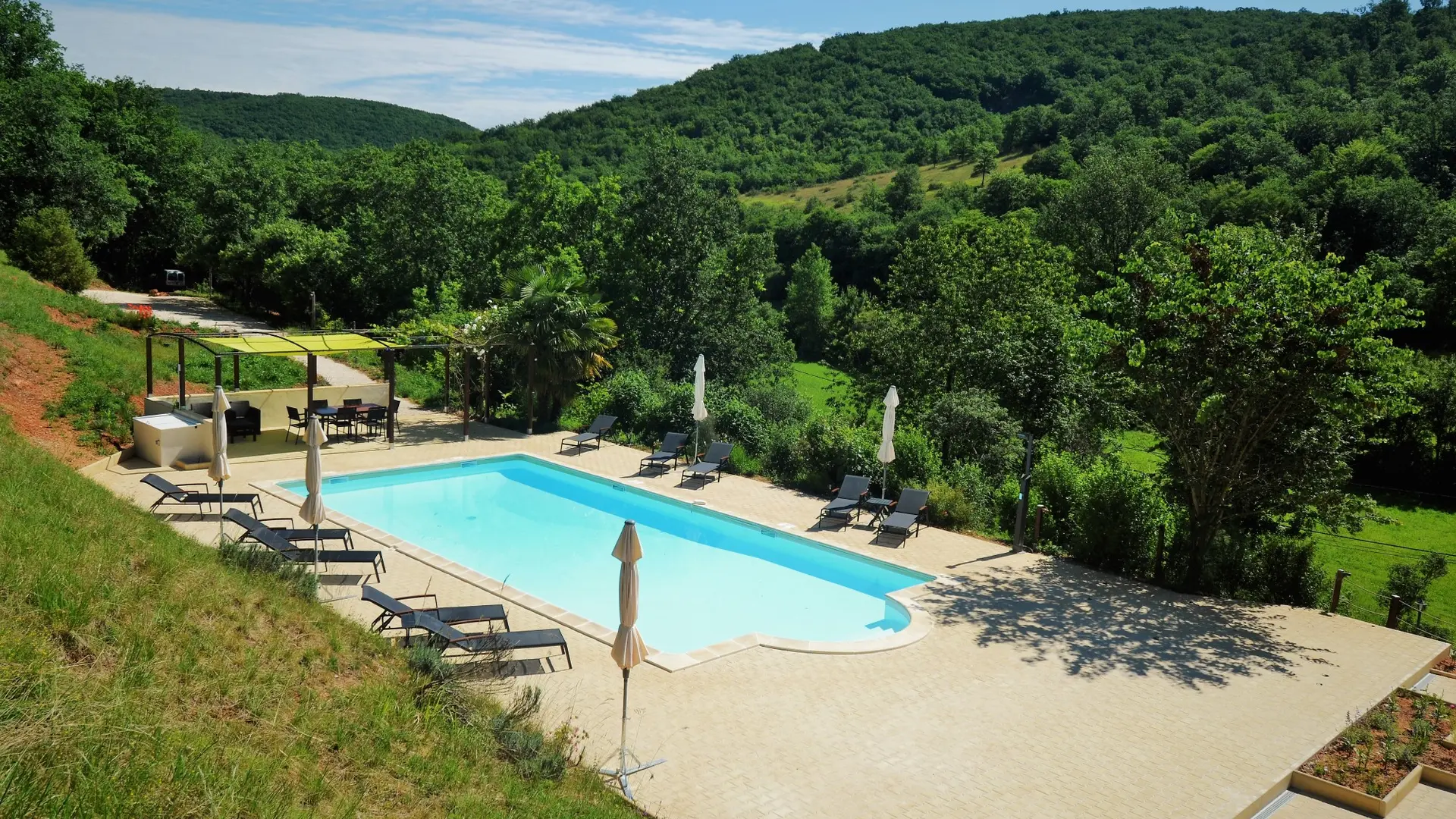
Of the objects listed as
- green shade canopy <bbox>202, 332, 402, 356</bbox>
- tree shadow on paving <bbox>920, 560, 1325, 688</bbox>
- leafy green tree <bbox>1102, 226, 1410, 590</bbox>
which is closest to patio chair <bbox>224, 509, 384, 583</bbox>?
green shade canopy <bbox>202, 332, 402, 356</bbox>

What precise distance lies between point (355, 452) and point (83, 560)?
38.5ft

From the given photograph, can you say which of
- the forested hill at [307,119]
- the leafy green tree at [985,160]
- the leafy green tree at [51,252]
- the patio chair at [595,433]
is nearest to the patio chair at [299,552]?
the patio chair at [595,433]

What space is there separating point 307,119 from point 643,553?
94453 millimetres

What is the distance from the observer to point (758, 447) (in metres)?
19.4

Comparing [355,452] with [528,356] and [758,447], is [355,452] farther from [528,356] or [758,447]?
[758,447]

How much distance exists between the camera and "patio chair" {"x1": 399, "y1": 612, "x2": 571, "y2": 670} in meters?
8.92

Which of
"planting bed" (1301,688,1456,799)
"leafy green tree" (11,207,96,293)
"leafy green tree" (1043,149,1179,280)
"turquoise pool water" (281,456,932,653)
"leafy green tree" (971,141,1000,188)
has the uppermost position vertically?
"leafy green tree" (971,141,1000,188)

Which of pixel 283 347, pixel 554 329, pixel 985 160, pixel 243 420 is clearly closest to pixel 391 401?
pixel 283 347

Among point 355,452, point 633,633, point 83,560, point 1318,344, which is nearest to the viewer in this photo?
point 83,560

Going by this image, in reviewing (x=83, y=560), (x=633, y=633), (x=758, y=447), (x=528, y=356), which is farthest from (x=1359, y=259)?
(x=83, y=560)

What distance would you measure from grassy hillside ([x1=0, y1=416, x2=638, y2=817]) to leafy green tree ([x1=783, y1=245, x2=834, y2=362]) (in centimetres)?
5556

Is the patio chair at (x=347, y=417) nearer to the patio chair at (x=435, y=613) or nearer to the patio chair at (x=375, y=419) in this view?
the patio chair at (x=375, y=419)

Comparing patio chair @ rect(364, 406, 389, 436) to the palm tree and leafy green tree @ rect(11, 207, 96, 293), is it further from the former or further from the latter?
leafy green tree @ rect(11, 207, 96, 293)

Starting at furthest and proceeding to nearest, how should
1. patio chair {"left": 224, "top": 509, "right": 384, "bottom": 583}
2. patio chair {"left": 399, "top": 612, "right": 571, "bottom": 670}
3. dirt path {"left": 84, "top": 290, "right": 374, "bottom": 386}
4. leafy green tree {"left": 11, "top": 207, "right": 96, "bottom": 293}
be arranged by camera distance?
leafy green tree {"left": 11, "top": 207, "right": 96, "bottom": 293} < dirt path {"left": 84, "top": 290, "right": 374, "bottom": 386} < patio chair {"left": 224, "top": 509, "right": 384, "bottom": 583} < patio chair {"left": 399, "top": 612, "right": 571, "bottom": 670}
